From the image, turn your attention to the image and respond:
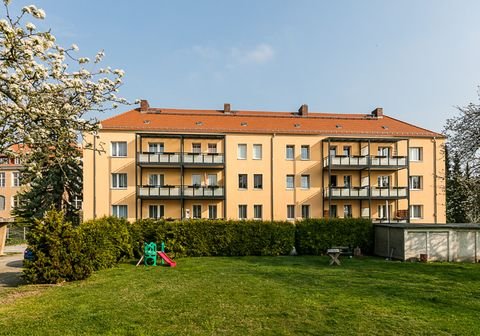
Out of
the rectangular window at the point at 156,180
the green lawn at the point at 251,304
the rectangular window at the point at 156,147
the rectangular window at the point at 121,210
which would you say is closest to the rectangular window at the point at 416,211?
the green lawn at the point at 251,304

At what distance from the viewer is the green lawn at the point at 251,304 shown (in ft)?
24.7

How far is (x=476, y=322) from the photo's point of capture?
7.91 metres

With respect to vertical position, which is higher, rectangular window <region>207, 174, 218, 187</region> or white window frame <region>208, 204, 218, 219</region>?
rectangular window <region>207, 174, 218, 187</region>

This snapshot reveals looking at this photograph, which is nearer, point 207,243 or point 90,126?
point 90,126

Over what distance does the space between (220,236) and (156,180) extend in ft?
39.7

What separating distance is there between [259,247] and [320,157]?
13952mm

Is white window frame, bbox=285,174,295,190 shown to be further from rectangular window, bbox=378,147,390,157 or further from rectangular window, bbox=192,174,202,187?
rectangular window, bbox=378,147,390,157

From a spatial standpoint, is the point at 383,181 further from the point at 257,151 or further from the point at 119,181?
the point at 119,181

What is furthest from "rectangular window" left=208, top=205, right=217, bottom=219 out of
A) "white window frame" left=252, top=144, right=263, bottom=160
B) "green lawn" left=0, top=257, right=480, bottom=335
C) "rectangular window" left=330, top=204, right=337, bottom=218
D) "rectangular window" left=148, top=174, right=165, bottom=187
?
"green lawn" left=0, top=257, right=480, bottom=335

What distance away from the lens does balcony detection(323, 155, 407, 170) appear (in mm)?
31172

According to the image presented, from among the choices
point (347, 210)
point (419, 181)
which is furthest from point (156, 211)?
point (419, 181)

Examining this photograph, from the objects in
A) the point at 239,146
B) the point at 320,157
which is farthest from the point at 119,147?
the point at 320,157

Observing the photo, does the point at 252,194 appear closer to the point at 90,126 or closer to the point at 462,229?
the point at 462,229

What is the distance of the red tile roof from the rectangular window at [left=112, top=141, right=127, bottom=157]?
135cm
